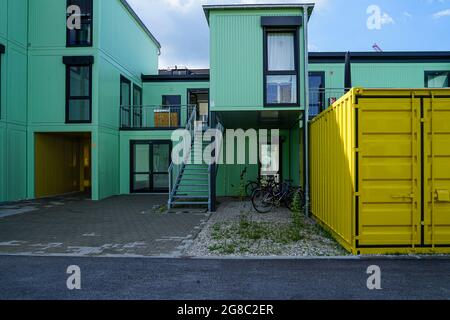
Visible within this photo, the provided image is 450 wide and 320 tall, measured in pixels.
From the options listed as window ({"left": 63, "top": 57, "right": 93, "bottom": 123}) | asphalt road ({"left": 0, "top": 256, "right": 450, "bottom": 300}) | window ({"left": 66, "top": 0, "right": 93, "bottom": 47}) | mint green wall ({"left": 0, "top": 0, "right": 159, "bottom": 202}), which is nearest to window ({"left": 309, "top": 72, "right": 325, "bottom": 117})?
mint green wall ({"left": 0, "top": 0, "right": 159, "bottom": 202})

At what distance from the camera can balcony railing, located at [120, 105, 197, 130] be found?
618 inches

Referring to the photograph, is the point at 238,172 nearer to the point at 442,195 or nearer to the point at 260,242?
the point at 260,242

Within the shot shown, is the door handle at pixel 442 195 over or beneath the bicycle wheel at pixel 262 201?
over

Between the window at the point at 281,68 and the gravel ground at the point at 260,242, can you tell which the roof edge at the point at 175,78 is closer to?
the window at the point at 281,68

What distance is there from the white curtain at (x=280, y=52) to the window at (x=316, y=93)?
4227 mm

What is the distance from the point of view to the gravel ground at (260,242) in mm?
5656

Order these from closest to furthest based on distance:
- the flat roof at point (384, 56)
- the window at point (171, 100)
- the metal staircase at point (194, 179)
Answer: the metal staircase at point (194, 179), the flat roof at point (384, 56), the window at point (171, 100)

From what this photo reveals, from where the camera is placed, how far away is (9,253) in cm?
561

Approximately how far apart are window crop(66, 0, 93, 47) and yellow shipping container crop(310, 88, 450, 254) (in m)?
11.6

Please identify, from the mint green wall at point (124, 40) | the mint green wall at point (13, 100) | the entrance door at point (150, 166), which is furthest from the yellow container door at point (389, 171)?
the mint green wall at point (13, 100)

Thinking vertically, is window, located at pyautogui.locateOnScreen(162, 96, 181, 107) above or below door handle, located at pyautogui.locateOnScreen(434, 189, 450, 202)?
above

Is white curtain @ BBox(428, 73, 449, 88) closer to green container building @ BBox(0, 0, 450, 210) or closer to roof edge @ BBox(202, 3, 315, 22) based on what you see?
green container building @ BBox(0, 0, 450, 210)

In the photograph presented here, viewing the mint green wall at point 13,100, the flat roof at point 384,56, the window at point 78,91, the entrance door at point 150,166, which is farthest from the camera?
the entrance door at point 150,166

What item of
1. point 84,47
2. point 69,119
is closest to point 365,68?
point 84,47
